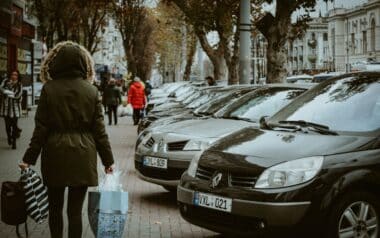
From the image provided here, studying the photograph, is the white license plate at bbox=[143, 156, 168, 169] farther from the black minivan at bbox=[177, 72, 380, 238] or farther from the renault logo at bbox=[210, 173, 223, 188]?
the renault logo at bbox=[210, 173, 223, 188]

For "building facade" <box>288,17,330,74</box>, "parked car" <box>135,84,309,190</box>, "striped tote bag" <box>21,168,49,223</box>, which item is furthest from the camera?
"building facade" <box>288,17,330,74</box>

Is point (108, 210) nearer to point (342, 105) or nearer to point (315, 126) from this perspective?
point (315, 126)

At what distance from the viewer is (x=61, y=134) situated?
234 inches

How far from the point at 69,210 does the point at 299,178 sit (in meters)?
1.87

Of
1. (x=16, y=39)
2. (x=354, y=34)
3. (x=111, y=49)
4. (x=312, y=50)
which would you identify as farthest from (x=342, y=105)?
(x=312, y=50)

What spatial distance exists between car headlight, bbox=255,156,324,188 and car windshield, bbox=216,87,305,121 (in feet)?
12.3

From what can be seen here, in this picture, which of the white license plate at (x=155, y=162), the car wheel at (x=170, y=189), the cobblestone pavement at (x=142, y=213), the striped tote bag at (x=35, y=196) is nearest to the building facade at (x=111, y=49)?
the cobblestone pavement at (x=142, y=213)

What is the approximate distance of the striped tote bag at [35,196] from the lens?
621 cm

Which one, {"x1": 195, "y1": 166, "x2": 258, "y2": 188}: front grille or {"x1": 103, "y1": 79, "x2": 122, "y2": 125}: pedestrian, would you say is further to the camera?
{"x1": 103, "y1": 79, "x2": 122, "y2": 125}: pedestrian

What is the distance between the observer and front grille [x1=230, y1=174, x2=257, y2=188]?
20.5 feet

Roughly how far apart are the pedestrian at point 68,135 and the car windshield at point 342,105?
2.17 metres

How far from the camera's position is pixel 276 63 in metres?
19.7

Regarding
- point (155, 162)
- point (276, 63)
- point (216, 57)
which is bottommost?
point (155, 162)

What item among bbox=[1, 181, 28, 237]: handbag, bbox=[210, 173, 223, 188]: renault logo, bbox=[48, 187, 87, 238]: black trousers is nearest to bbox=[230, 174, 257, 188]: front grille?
bbox=[210, 173, 223, 188]: renault logo
